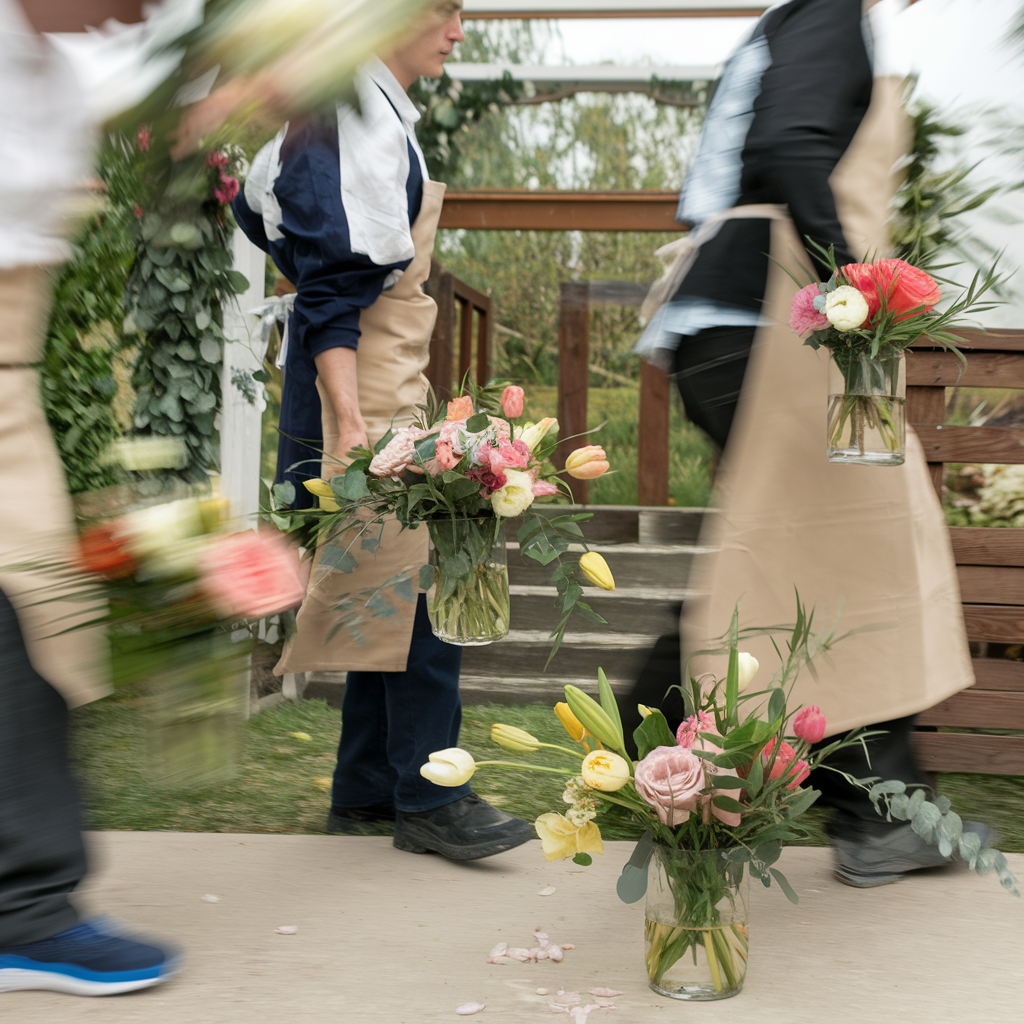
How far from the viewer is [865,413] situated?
5.82ft

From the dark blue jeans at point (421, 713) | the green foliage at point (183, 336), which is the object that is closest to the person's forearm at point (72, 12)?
the dark blue jeans at point (421, 713)

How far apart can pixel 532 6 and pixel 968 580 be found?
122 inches

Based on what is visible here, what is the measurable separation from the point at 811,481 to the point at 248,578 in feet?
4.86

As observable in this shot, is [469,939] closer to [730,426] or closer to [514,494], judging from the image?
[514,494]

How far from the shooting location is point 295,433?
216 cm

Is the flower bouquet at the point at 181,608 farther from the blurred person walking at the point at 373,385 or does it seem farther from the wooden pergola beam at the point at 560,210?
the wooden pergola beam at the point at 560,210

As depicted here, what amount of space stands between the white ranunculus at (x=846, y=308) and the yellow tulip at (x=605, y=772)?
79cm

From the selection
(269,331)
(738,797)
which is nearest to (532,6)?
(269,331)

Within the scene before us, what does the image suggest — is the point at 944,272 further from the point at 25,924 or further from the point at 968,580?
the point at 25,924

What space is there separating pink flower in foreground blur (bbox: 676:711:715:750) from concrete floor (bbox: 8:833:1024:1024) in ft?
1.25

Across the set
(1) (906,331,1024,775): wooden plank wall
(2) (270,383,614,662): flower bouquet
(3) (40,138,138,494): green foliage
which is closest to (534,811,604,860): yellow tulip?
(2) (270,383,614,662): flower bouquet

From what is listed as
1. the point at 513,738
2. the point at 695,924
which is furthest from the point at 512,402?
the point at 695,924

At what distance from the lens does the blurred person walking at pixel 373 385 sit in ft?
6.33

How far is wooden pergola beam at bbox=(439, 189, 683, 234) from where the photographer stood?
556cm
